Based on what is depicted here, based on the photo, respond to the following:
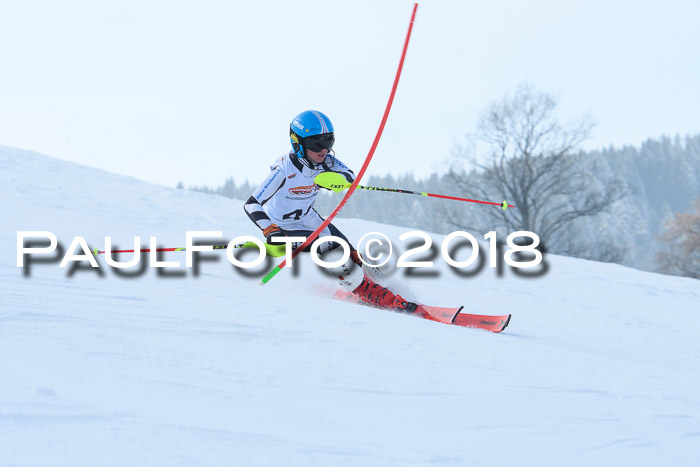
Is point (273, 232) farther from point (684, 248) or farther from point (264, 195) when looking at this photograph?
point (684, 248)

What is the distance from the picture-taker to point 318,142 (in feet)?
14.9

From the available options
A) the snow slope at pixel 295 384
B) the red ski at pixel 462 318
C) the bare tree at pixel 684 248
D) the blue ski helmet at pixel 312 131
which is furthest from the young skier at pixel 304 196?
the bare tree at pixel 684 248

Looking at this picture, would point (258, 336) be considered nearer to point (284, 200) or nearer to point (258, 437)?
point (258, 437)

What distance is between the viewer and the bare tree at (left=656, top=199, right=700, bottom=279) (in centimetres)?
2253

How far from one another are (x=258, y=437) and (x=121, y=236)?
5.63m

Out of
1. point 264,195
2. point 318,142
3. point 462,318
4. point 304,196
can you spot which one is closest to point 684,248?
point 462,318

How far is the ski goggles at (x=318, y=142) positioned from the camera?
14.9ft

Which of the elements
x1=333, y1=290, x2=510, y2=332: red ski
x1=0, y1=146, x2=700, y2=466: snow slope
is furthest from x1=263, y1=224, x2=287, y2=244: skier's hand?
x1=333, y1=290, x2=510, y2=332: red ski

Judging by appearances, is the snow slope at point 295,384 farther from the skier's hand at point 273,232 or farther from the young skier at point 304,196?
the young skier at point 304,196

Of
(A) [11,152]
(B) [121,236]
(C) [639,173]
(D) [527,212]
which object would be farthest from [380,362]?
(C) [639,173]

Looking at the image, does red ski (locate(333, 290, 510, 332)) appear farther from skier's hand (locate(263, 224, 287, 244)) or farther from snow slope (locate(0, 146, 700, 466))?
skier's hand (locate(263, 224, 287, 244))

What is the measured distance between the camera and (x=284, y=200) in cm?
481

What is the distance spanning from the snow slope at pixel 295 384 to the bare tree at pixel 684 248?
20755 mm

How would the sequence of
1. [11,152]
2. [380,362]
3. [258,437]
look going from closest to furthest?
[258,437]
[380,362]
[11,152]
